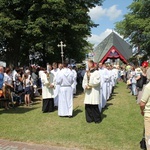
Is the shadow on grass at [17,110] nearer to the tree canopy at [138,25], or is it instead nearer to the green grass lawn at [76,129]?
the green grass lawn at [76,129]

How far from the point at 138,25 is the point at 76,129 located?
28.3 meters

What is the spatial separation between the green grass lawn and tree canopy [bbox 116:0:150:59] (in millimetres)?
24384

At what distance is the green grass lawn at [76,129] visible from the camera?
6852 millimetres

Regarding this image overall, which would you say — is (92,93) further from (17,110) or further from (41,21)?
(41,21)

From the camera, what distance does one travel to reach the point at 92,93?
29.1 feet

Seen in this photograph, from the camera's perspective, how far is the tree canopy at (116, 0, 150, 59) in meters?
33.3

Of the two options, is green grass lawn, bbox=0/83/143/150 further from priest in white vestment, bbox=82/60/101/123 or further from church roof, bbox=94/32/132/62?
church roof, bbox=94/32/132/62

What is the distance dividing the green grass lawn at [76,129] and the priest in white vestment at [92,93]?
1.07 ft

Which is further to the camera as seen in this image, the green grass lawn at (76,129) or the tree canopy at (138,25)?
the tree canopy at (138,25)

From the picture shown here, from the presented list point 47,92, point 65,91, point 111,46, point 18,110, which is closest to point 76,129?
point 65,91

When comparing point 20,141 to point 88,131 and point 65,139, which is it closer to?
point 65,139

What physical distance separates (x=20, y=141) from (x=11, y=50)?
18776 millimetres

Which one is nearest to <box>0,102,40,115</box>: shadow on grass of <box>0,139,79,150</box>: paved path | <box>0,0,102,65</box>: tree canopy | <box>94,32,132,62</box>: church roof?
<box>0,139,79,150</box>: paved path

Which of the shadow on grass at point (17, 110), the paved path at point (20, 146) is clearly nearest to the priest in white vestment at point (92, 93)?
the paved path at point (20, 146)
